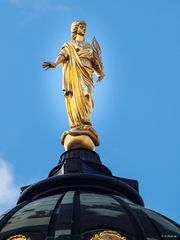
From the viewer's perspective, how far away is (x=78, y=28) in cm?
3753

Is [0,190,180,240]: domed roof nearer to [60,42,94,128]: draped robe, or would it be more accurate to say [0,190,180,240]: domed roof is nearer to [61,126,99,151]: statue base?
[61,126,99,151]: statue base

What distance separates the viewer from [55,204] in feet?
90.7

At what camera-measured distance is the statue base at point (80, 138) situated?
33594mm

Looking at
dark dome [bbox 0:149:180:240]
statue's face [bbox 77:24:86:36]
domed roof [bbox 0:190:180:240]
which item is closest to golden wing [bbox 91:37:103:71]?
statue's face [bbox 77:24:86:36]

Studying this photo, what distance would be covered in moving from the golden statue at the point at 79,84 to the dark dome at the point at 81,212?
2297 millimetres

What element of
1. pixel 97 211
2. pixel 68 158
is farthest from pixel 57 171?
pixel 97 211

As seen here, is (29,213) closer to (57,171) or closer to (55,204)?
(55,204)

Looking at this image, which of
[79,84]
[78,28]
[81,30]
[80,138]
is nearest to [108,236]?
[80,138]

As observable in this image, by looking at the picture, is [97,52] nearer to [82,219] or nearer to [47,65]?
[47,65]

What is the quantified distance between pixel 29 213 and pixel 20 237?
212 cm

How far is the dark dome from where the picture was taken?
83.5ft

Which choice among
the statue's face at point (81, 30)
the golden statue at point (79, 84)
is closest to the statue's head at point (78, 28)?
the statue's face at point (81, 30)

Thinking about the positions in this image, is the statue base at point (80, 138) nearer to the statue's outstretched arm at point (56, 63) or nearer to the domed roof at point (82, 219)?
the statue's outstretched arm at point (56, 63)

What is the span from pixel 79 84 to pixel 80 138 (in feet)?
7.02
